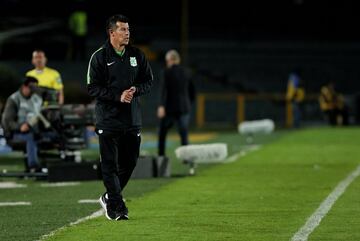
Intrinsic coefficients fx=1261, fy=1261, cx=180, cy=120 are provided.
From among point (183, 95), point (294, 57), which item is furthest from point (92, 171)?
point (294, 57)

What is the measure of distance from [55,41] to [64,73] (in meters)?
7.85

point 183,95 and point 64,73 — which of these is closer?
point 183,95

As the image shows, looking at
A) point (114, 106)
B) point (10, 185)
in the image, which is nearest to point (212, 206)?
point (114, 106)

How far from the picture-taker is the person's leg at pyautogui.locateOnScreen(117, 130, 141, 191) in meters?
12.7

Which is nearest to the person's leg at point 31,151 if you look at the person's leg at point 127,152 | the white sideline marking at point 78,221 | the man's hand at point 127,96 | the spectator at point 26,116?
the spectator at point 26,116

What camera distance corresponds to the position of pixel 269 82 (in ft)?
175

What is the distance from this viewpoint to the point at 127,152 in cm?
1282

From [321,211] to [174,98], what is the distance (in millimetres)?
8324

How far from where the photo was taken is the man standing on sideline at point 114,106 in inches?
495

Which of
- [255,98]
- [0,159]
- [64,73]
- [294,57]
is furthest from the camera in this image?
[294,57]

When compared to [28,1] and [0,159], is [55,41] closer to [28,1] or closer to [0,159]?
[28,1]

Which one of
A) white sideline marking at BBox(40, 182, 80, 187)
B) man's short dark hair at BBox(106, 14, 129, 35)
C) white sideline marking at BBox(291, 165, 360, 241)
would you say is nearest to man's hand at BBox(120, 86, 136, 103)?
man's short dark hair at BBox(106, 14, 129, 35)

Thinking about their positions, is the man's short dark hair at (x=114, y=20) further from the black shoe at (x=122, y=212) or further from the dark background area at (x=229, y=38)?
the dark background area at (x=229, y=38)

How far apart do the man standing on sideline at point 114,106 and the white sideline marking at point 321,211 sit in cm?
190
